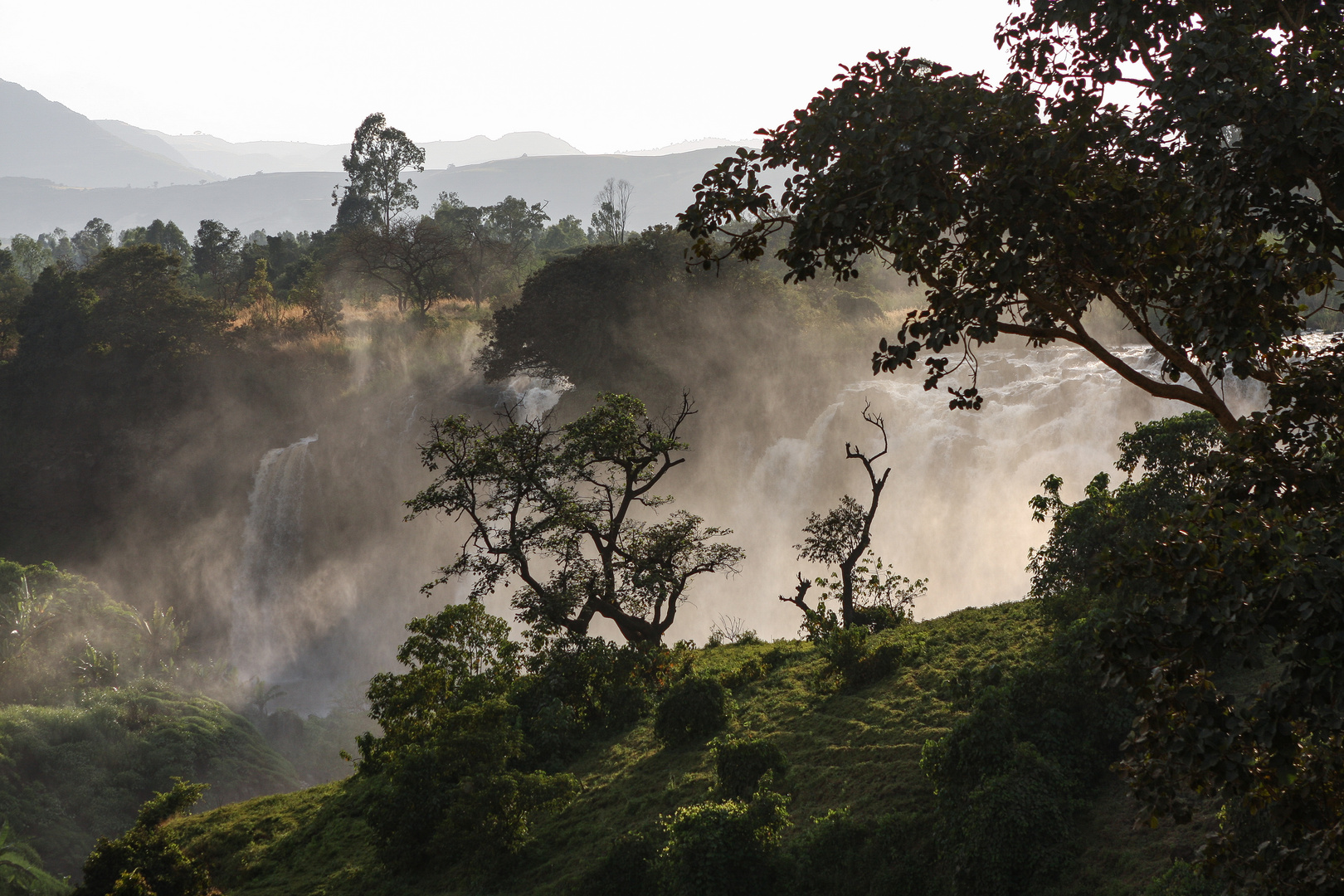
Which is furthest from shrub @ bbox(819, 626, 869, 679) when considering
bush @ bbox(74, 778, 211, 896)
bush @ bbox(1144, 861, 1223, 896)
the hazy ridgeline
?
the hazy ridgeline

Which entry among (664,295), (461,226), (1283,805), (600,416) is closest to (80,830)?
(600,416)

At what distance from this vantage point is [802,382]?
113 ft

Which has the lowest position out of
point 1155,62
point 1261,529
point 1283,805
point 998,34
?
point 1283,805

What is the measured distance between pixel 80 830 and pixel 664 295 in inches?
981

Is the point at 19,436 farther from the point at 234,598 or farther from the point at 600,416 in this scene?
the point at 600,416

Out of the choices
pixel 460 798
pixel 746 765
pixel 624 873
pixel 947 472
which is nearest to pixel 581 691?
pixel 460 798

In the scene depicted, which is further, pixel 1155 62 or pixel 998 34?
pixel 998 34

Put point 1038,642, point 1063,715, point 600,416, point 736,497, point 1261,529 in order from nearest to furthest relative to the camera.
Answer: point 1261,529 → point 1063,715 → point 1038,642 → point 600,416 → point 736,497

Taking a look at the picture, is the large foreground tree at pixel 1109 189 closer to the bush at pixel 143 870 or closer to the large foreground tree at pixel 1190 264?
the large foreground tree at pixel 1190 264

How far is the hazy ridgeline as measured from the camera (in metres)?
30.8

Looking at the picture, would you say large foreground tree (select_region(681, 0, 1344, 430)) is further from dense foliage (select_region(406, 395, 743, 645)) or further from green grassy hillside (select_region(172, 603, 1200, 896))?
dense foliage (select_region(406, 395, 743, 645))

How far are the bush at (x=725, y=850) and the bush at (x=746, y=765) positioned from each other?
1.43m

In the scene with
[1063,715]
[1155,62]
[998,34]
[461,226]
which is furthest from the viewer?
[461,226]

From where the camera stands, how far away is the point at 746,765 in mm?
9414
